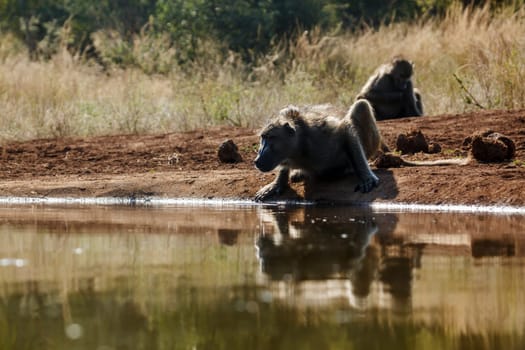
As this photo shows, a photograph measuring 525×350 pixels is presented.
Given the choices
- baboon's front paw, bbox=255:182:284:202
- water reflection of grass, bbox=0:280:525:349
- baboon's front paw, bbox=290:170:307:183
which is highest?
baboon's front paw, bbox=290:170:307:183

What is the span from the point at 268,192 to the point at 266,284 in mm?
4743

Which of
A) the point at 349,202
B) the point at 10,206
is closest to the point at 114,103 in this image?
the point at 10,206

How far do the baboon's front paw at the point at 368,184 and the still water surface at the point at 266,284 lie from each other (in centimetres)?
124

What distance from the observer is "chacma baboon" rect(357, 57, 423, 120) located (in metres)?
14.2

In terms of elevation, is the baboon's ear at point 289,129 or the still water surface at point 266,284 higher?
the baboon's ear at point 289,129

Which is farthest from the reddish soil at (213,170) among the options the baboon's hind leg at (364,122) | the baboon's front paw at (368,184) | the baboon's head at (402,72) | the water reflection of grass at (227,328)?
the water reflection of grass at (227,328)

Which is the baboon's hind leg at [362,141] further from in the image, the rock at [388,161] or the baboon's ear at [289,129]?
the baboon's ear at [289,129]

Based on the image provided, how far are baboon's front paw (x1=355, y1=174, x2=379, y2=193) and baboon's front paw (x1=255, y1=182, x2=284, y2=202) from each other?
0.82 meters

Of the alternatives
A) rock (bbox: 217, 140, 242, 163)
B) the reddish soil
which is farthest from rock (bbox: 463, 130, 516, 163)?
rock (bbox: 217, 140, 242, 163)

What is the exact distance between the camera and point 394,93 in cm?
1430

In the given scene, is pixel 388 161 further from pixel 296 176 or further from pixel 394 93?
pixel 394 93

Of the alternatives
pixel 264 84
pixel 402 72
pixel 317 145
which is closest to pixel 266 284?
pixel 317 145

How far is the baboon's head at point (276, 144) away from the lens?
31.3 feet

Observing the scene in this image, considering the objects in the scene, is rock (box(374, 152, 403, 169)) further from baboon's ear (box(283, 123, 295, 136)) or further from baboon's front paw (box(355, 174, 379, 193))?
baboon's ear (box(283, 123, 295, 136))
